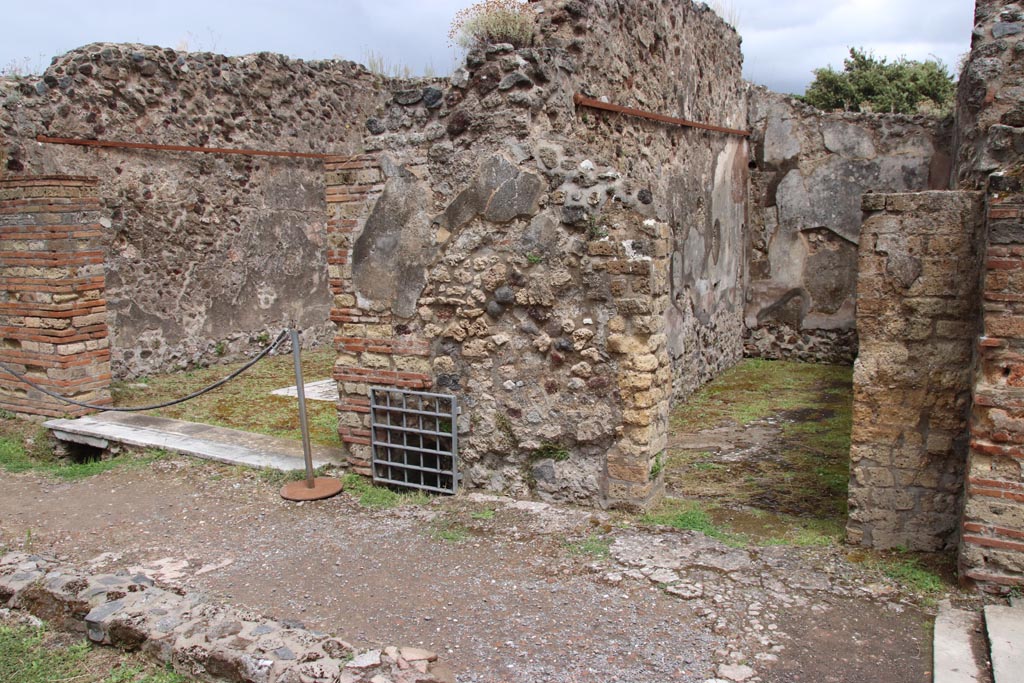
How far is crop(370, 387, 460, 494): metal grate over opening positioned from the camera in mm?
5207

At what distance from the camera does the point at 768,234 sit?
402 inches

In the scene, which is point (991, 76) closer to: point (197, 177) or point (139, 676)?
point (139, 676)

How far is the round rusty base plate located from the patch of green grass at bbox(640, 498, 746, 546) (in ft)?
6.69

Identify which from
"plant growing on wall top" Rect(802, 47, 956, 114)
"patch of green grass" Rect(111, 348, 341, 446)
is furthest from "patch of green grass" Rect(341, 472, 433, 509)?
"plant growing on wall top" Rect(802, 47, 956, 114)

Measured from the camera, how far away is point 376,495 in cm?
535

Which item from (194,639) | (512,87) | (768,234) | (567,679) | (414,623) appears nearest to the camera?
(567,679)

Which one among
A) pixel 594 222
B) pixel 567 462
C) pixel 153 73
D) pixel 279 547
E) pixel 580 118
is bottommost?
pixel 279 547

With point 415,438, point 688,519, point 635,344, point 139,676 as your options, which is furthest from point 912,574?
point 139,676

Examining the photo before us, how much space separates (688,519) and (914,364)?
1.45 meters

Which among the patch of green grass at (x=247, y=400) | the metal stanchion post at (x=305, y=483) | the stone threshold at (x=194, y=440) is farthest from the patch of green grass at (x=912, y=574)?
the patch of green grass at (x=247, y=400)

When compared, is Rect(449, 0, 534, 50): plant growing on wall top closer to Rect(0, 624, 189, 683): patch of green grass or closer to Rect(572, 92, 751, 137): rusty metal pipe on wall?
Rect(572, 92, 751, 137): rusty metal pipe on wall

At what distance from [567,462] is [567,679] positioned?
1.82 metres

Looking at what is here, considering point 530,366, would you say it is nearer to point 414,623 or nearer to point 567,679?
point 414,623

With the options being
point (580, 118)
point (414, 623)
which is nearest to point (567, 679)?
point (414, 623)
